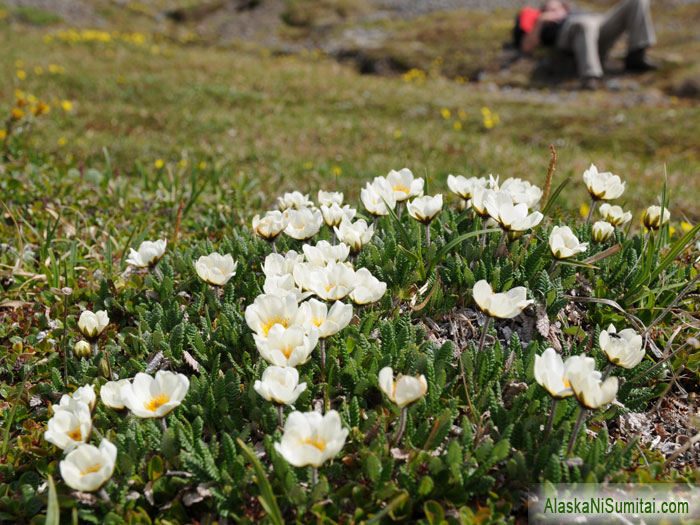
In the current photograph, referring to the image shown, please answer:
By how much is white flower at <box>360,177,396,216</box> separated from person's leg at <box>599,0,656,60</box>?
52.5 feet

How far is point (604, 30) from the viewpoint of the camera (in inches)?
616

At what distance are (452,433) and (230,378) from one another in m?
0.91

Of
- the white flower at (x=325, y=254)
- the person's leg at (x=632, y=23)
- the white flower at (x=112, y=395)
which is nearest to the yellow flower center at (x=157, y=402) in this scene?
the white flower at (x=112, y=395)

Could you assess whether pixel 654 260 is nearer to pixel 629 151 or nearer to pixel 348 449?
pixel 348 449

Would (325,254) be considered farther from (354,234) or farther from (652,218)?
(652,218)

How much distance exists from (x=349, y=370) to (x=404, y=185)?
1214mm

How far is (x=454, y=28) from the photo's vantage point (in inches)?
870

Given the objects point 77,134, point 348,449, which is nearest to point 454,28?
point 77,134

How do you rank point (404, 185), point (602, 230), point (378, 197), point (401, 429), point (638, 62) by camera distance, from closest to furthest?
point (401, 429)
point (602, 230)
point (378, 197)
point (404, 185)
point (638, 62)

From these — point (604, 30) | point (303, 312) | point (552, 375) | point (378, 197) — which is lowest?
point (552, 375)

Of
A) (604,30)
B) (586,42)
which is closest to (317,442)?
(586,42)

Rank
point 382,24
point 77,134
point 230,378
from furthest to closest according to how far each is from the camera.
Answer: point 382,24
point 77,134
point 230,378

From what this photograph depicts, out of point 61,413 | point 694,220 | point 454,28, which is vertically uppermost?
point 454,28

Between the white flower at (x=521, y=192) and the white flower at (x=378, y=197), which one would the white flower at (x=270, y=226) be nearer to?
the white flower at (x=378, y=197)
